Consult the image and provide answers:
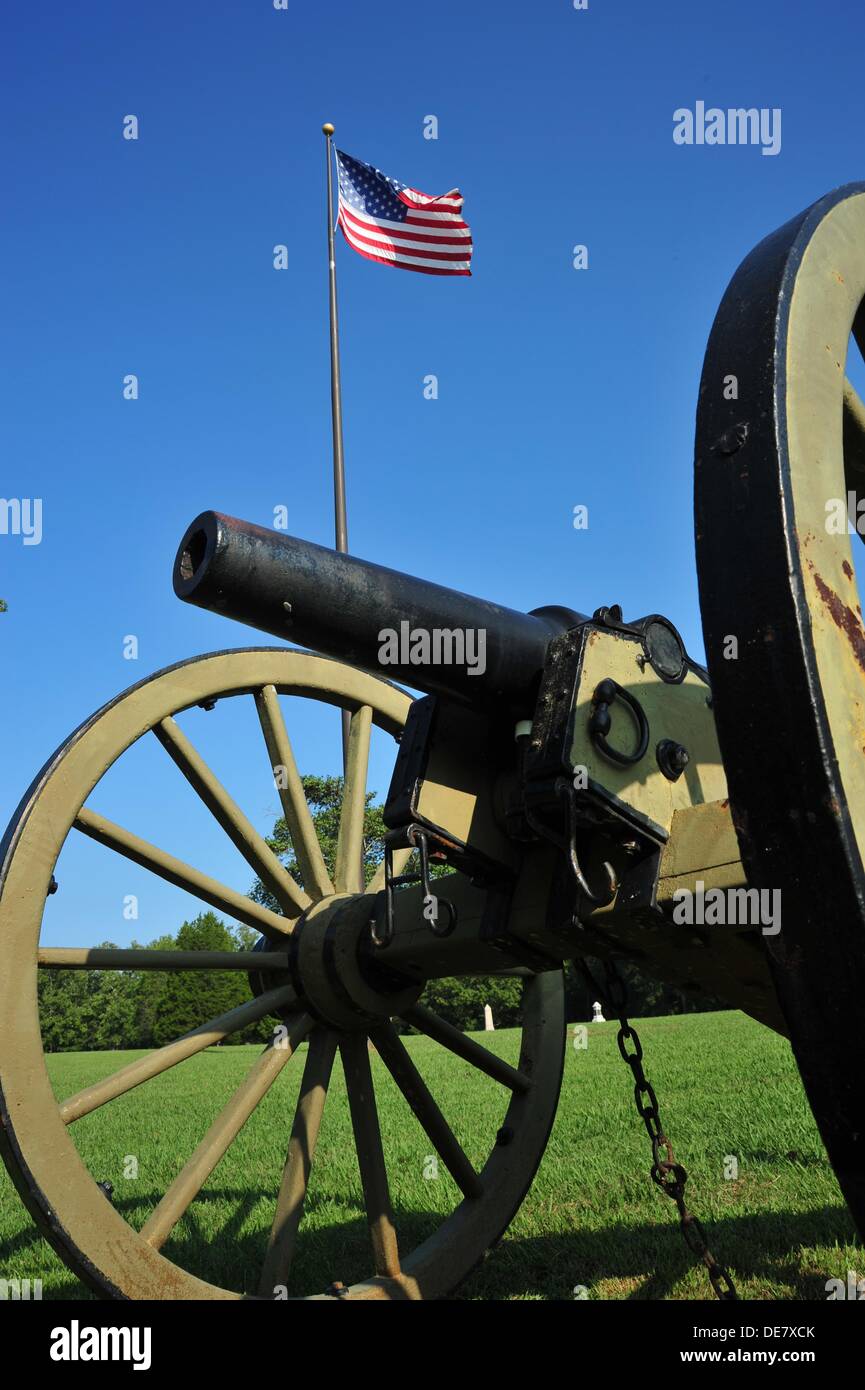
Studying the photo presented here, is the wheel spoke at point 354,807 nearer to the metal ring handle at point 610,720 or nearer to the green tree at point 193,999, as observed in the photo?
the metal ring handle at point 610,720

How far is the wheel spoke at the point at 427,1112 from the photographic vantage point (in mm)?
4082

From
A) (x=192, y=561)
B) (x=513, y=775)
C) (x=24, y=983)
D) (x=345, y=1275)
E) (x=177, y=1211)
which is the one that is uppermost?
(x=192, y=561)

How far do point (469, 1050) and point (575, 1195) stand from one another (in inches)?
47.9

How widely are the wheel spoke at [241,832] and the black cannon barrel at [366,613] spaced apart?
130 cm

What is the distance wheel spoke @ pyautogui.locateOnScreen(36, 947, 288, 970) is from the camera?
3.44 meters

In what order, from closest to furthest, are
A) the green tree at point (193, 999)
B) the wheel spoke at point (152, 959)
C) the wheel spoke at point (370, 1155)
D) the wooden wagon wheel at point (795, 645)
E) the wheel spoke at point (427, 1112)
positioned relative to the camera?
the wooden wagon wheel at point (795, 645)
the wheel spoke at point (152, 959)
the wheel spoke at point (370, 1155)
the wheel spoke at point (427, 1112)
the green tree at point (193, 999)

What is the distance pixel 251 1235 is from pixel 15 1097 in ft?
7.23

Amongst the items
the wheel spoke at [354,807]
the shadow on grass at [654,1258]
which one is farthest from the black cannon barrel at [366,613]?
the shadow on grass at [654,1258]

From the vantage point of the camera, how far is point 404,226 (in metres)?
9.93

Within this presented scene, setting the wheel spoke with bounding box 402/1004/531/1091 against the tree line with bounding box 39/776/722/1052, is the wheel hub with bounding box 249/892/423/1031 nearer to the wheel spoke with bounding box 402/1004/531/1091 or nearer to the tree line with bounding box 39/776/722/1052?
the wheel spoke with bounding box 402/1004/531/1091

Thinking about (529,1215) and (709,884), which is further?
(529,1215)

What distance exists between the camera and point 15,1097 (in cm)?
309
